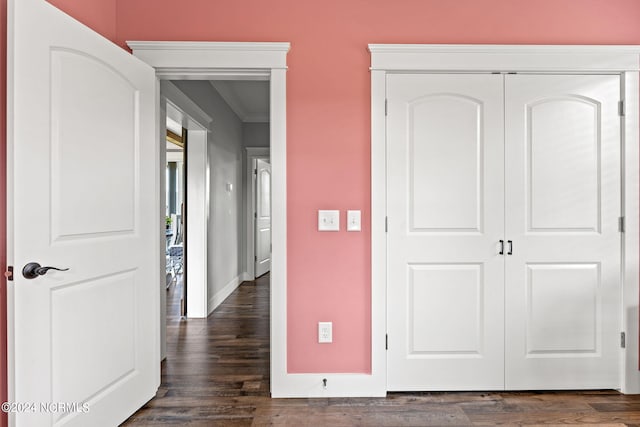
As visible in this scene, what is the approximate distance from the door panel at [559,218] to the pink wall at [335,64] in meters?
0.41

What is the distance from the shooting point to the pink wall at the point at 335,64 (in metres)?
2.24

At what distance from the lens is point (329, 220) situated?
2242 millimetres

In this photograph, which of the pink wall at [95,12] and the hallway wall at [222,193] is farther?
the hallway wall at [222,193]

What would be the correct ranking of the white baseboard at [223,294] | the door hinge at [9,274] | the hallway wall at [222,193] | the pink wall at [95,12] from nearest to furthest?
the door hinge at [9,274], the pink wall at [95,12], the hallway wall at [222,193], the white baseboard at [223,294]

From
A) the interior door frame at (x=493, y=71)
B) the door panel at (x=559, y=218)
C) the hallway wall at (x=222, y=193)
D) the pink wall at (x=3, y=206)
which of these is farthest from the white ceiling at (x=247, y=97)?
the door panel at (x=559, y=218)

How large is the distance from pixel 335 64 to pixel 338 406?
6.83 feet

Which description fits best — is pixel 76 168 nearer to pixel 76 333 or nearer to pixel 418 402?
pixel 76 333

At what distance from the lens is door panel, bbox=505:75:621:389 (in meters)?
2.26

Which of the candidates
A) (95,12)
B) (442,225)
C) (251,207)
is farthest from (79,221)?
(251,207)

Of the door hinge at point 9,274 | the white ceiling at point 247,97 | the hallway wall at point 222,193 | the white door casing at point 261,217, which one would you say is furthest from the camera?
the white door casing at point 261,217

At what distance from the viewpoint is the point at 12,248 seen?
56.5 inches

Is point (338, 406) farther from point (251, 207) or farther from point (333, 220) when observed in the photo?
point (251, 207)

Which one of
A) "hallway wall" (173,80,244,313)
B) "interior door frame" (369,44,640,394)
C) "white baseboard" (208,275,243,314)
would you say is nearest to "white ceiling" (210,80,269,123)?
"hallway wall" (173,80,244,313)

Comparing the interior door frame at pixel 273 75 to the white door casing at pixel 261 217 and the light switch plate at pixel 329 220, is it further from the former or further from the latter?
the white door casing at pixel 261 217
